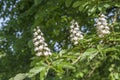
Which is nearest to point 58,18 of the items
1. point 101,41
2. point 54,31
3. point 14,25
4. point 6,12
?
point 54,31

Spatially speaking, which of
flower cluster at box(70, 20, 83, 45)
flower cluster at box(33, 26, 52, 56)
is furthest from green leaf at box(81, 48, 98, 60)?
flower cluster at box(33, 26, 52, 56)

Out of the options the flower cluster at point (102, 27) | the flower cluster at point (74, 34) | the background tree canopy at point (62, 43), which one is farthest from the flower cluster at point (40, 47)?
the flower cluster at point (102, 27)

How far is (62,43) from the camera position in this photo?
555 centimetres

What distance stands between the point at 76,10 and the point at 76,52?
1947 mm

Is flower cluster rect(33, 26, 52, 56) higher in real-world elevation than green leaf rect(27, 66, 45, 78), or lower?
higher

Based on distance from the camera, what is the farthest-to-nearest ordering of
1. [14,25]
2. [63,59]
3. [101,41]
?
[14,25]
[101,41]
[63,59]

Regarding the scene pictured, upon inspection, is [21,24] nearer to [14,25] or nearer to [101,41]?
[14,25]

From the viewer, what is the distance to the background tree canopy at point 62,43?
2.94 m

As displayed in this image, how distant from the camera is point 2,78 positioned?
6242 millimetres

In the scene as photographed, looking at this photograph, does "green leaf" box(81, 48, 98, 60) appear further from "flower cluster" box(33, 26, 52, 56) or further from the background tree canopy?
"flower cluster" box(33, 26, 52, 56)

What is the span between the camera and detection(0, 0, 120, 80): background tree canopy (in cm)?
294

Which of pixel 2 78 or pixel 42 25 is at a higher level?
pixel 42 25

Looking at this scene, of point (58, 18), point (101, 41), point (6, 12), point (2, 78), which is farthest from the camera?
point (6, 12)

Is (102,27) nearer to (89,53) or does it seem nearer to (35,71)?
(89,53)
